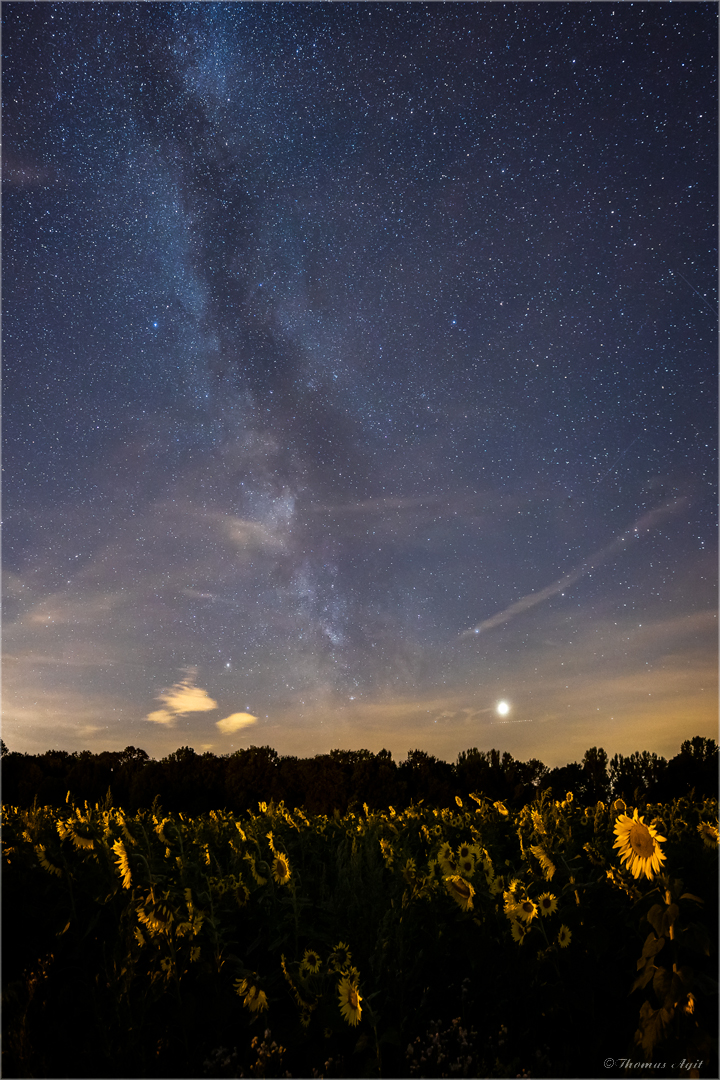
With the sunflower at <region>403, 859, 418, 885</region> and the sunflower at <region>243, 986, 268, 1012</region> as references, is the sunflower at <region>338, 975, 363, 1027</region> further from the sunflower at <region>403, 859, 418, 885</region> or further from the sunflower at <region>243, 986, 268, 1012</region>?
→ the sunflower at <region>403, 859, 418, 885</region>

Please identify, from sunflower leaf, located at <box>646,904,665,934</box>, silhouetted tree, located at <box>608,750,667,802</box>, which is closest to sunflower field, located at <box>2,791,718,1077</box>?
sunflower leaf, located at <box>646,904,665,934</box>

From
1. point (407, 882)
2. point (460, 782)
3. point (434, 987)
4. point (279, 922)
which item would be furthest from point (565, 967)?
point (460, 782)

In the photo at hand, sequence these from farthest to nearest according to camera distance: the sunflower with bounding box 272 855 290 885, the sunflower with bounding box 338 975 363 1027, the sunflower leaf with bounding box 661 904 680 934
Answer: the sunflower with bounding box 272 855 290 885 → the sunflower with bounding box 338 975 363 1027 → the sunflower leaf with bounding box 661 904 680 934

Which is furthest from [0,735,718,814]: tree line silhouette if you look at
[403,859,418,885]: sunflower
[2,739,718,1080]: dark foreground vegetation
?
[403,859,418,885]: sunflower

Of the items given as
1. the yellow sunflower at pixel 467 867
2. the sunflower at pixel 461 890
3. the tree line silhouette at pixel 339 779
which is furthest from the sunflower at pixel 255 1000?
the tree line silhouette at pixel 339 779

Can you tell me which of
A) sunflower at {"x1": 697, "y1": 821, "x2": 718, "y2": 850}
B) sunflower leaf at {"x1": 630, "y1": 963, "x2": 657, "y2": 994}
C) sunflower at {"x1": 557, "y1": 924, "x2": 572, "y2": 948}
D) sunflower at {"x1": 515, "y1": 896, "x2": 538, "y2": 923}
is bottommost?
sunflower at {"x1": 557, "y1": 924, "x2": 572, "y2": 948}

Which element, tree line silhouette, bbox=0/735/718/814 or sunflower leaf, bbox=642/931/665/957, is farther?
tree line silhouette, bbox=0/735/718/814

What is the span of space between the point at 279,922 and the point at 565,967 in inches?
65.2

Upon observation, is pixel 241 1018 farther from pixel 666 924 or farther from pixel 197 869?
pixel 666 924

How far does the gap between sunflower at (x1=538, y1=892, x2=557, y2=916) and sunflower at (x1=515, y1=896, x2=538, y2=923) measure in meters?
0.24

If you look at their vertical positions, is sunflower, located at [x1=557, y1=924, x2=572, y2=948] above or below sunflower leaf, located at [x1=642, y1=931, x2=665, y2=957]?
below

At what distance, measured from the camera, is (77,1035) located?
11.2ft

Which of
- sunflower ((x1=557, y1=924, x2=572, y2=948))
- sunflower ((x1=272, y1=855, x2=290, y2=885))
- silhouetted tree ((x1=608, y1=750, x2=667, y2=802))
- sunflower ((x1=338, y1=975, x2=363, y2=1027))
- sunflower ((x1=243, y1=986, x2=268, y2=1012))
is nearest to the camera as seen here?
sunflower ((x1=338, y1=975, x2=363, y2=1027))

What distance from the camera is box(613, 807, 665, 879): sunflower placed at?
127 inches
